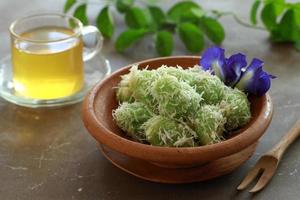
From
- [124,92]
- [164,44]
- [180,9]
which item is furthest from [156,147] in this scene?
[180,9]

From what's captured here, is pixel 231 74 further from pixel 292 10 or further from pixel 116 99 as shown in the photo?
pixel 292 10

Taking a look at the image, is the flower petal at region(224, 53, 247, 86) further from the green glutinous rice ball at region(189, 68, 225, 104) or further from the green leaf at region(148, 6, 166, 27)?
the green leaf at region(148, 6, 166, 27)

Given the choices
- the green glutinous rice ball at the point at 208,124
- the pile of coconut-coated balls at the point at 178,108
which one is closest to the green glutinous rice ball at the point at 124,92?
the pile of coconut-coated balls at the point at 178,108

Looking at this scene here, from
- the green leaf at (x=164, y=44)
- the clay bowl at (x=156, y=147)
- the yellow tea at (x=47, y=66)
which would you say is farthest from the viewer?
the green leaf at (x=164, y=44)

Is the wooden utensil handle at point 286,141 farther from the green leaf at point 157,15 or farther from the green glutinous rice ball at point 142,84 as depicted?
the green leaf at point 157,15

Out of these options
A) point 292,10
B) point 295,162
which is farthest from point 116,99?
point 292,10

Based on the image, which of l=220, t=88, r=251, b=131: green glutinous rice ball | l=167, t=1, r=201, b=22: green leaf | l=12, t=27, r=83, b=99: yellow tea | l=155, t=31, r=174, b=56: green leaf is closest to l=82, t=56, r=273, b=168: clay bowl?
l=220, t=88, r=251, b=131: green glutinous rice ball
